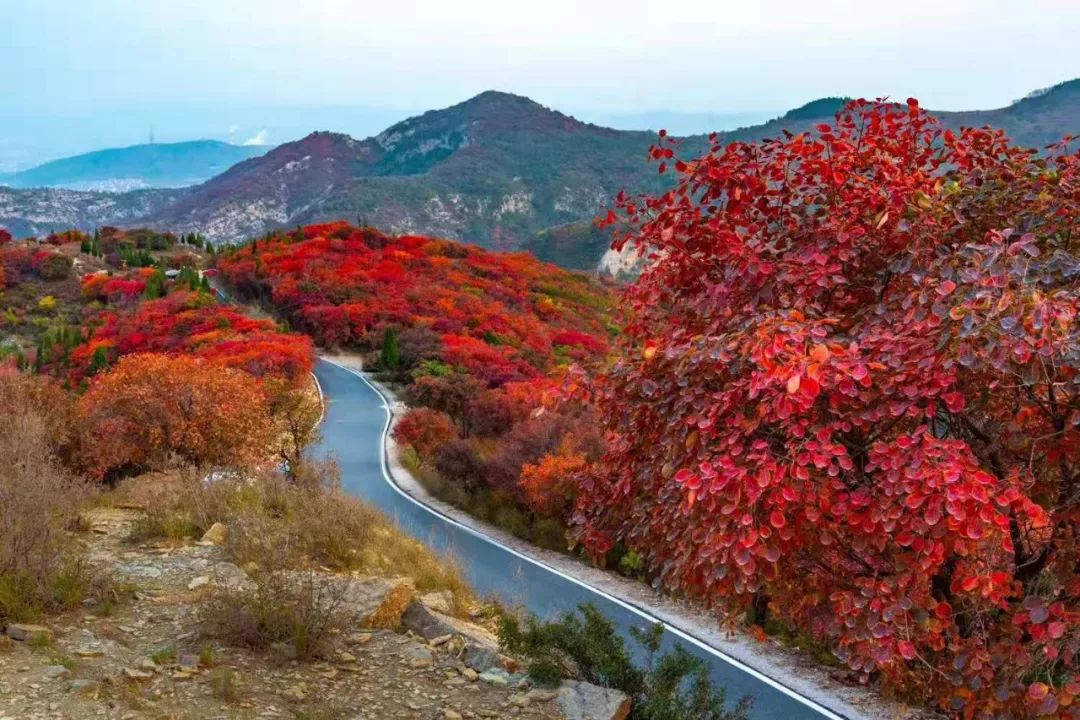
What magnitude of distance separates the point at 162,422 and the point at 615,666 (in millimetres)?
13857

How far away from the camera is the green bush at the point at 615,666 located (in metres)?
Answer: 7.36

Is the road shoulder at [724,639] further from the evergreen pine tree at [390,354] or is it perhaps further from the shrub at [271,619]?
the evergreen pine tree at [390,354]

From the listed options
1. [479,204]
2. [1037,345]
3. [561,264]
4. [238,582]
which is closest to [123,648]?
[238,582]

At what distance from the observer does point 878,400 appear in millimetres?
3842

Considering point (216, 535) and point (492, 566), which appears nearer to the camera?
point (216, 535)

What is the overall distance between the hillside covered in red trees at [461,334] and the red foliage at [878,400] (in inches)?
41.8

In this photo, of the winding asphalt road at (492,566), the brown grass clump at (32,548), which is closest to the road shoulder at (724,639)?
the winding asphalt road at (492,566)

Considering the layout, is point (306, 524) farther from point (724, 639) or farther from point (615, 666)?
point (724, 639)

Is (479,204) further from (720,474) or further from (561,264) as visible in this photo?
(720,474)

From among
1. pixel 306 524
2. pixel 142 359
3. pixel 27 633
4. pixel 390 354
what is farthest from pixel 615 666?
pixel 390 354

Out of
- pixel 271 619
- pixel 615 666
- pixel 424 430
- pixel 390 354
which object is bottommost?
pixel 424 430

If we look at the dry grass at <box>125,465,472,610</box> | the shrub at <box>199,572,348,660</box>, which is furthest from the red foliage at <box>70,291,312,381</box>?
the shrub at <box>199,572,348,660</box>

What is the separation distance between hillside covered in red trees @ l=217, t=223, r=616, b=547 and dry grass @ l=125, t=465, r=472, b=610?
3.83 meters

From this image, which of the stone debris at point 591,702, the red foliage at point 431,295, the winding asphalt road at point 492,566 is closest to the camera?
the stone debris at point 591,702
